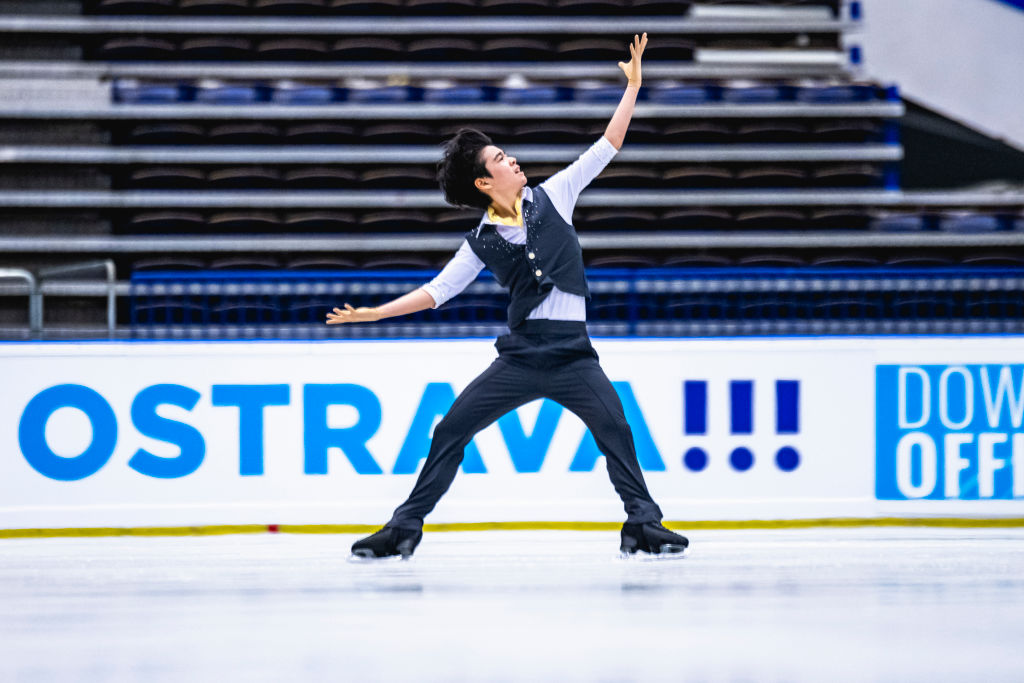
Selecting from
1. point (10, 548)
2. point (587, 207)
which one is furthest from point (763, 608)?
point (587, 207)

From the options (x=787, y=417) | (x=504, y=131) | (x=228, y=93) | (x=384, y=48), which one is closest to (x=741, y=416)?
(x=787, y=417)

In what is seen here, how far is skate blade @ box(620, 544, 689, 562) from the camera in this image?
3.38 metres

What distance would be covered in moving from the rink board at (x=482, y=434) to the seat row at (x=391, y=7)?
762 centimetres

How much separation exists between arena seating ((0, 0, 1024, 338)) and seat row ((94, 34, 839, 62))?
0.08 feet

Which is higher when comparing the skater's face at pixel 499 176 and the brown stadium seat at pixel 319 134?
the brown stadium seat at pixel 319 134

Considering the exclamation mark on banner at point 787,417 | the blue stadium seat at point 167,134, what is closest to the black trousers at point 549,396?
the exclamation mark on banner at point 787,417

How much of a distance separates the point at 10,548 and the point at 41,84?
292 inches

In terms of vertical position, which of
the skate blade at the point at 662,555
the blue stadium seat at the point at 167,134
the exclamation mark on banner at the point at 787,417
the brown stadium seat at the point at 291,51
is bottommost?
the skate blade at the point at 662,555

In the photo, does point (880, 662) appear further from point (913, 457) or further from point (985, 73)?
point (985, 73)

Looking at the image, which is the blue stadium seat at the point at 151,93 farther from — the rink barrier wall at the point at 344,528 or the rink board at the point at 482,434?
the rink barrier wall at the point at 344,528

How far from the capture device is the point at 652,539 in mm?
3357

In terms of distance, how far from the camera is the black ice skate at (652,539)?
336 centimetres

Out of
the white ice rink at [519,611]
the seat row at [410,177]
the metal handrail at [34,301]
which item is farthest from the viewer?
the seat row at [410,177]

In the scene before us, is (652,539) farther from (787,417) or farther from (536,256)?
(787,417)
